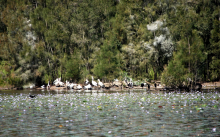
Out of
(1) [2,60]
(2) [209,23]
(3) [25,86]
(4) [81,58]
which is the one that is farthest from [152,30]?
(1) [2,60]

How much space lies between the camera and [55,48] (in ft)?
277

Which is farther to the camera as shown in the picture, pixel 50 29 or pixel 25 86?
pixel 50 29

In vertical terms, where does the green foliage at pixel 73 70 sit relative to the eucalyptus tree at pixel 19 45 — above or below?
below

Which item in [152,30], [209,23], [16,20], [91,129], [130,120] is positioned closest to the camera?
[91,129]

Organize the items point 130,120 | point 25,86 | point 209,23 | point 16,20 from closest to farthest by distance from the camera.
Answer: point 130,120 < point 209,23 < point 25,86 < point 16,20

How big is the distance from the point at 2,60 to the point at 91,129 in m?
72.4

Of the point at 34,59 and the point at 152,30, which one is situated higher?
the point at 152,30

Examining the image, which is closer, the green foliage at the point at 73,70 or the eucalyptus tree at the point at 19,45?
the green foliage at the point at 73,70

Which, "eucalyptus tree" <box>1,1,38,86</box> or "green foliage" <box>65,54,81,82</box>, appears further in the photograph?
"eucalyptus tree" <box>1,1,38,86</box>

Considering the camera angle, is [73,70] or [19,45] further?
[19,45]

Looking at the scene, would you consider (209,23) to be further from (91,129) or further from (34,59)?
(91,129)

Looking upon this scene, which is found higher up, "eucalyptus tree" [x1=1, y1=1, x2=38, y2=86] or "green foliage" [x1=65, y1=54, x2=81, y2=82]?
"eucalyptus tree" [x1=1, y1=1, x2=38, y2=86]

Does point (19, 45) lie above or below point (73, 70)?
above

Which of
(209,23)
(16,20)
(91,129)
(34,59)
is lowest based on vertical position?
(91,129)
